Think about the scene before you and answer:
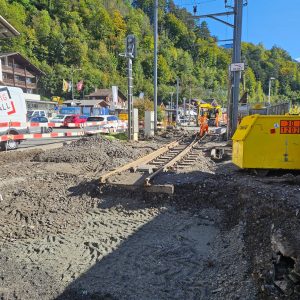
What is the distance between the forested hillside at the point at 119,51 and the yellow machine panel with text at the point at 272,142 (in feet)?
286

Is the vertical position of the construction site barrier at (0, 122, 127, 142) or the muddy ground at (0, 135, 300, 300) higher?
the construction site barrier at (0, 122, 127, 142)

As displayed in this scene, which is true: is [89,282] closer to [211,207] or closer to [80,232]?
[80,232]

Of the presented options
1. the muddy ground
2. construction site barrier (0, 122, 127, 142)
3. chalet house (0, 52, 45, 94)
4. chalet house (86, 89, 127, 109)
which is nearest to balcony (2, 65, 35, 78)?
chalet house (0, 52, 45, 94)

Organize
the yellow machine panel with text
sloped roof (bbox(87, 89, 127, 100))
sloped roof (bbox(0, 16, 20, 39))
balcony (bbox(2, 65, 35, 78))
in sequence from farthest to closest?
sloped roof (bbox(87, 89, 127, 100)), balcony (bbox(2, 65, 35, 78)), sloped roof (bbox(0, 16, 20, 39)), the yellow machine panel with text

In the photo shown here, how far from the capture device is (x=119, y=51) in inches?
5522

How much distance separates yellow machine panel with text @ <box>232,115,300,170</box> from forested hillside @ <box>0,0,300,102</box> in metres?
87.2

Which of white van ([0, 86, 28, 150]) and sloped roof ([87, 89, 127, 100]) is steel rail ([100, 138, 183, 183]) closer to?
white van ([0, 86, 28, 150])

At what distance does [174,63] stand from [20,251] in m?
154

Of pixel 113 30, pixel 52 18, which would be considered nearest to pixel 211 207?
pixel 52 18

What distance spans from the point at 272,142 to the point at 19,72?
236ft

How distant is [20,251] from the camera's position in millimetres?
5344

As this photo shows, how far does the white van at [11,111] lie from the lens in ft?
51.2

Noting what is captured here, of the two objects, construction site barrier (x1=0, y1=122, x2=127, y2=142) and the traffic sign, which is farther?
the traffic sign

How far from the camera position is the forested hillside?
104750 millimetres
